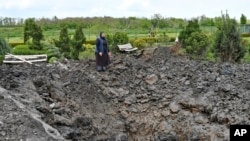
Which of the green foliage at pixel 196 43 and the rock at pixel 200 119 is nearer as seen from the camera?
the rock at pixel 200 119

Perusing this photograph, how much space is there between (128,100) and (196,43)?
23.7ft

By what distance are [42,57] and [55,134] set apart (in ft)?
29.1

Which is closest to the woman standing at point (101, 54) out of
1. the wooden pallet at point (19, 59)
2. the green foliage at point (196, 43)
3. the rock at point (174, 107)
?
the rock at point (174, 107)

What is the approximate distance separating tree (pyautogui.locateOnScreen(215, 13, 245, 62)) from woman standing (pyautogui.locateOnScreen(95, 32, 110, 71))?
498 centimetres

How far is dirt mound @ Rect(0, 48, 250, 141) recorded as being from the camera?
32.9 feet

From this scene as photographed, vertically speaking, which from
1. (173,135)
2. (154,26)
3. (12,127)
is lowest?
(173,135)

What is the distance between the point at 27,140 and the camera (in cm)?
796

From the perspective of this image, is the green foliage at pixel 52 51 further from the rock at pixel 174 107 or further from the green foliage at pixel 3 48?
the rock at pixel 174 107

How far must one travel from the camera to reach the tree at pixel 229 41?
16.7 metres

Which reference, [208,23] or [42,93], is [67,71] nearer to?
[42,93]

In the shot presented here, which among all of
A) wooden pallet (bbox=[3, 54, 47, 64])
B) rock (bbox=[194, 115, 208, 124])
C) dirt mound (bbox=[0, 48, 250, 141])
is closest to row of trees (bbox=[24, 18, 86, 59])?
wooden pallet (bbox=[3, 54, 47, 64])

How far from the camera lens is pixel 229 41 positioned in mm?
16688

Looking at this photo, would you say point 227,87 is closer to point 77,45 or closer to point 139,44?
point 77,45

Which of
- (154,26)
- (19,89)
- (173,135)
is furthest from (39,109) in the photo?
(154,26)
